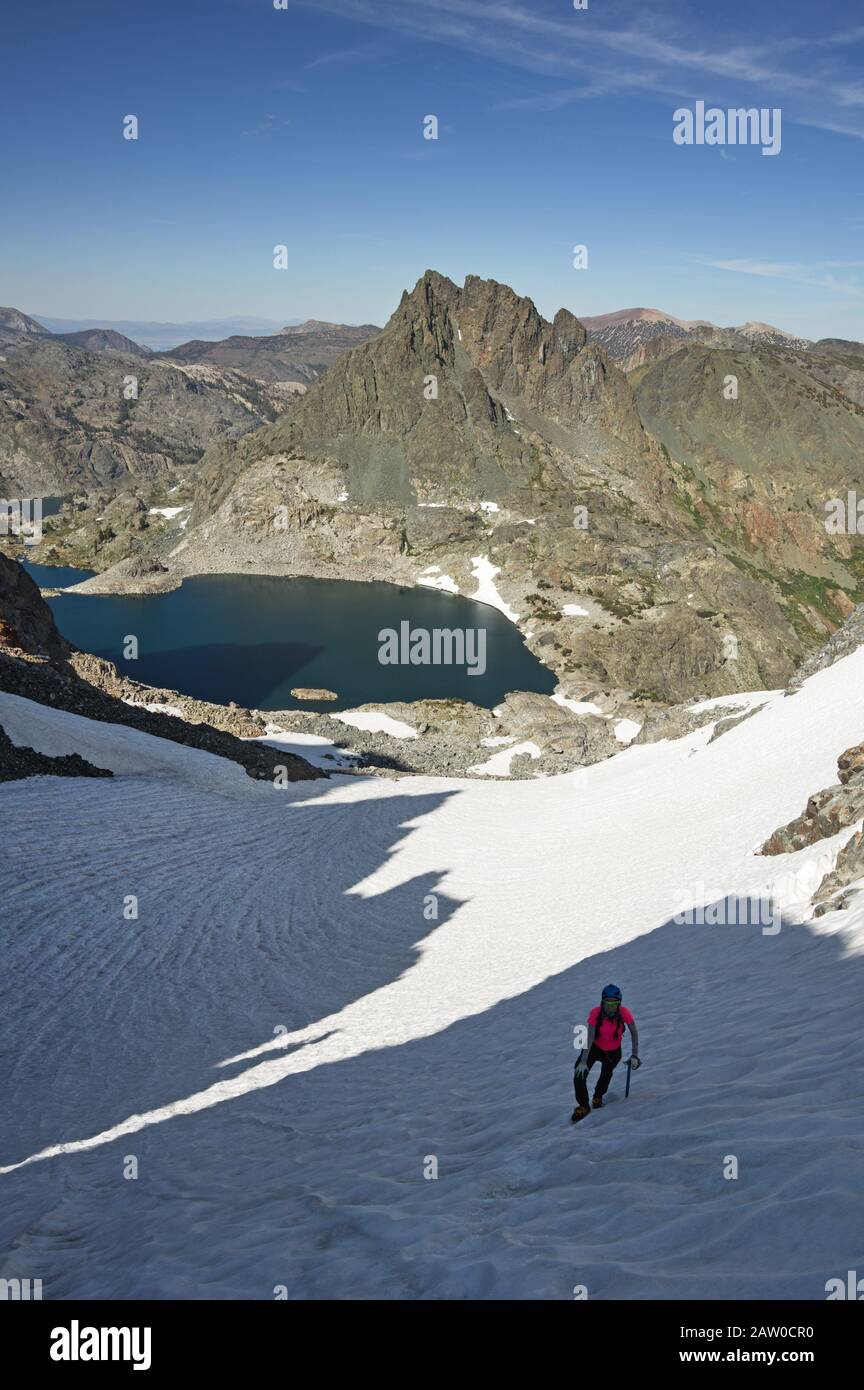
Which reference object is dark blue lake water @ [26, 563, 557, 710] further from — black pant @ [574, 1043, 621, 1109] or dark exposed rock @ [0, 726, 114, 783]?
black pant @ [574, 1043, 621, 1109]

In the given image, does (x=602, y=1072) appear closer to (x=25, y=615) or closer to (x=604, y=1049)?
(x=604, y=1049)

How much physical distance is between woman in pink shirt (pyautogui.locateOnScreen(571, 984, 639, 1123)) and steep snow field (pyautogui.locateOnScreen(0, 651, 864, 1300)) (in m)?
0.27

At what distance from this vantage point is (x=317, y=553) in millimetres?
167875

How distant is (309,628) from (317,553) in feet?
146

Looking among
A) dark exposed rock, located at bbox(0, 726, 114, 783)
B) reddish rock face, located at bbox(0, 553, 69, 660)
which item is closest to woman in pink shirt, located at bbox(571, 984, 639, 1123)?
dark exposed rock, located at bbox(0, 726, 114, 783)

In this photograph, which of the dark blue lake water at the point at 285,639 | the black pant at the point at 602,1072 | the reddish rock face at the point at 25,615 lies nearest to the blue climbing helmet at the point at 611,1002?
the black pant at the point at 602,1072

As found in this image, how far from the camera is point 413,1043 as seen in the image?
47.7ft

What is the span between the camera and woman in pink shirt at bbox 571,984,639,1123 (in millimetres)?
8883

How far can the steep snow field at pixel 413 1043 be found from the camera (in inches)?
250

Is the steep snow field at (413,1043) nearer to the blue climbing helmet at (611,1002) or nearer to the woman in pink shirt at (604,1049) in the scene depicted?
the woman in pink shirt at (604,1049)

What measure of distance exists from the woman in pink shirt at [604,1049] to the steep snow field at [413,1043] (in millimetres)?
270

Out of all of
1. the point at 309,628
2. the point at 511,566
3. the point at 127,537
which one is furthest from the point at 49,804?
the point at 127,537

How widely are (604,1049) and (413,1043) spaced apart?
6.38m
